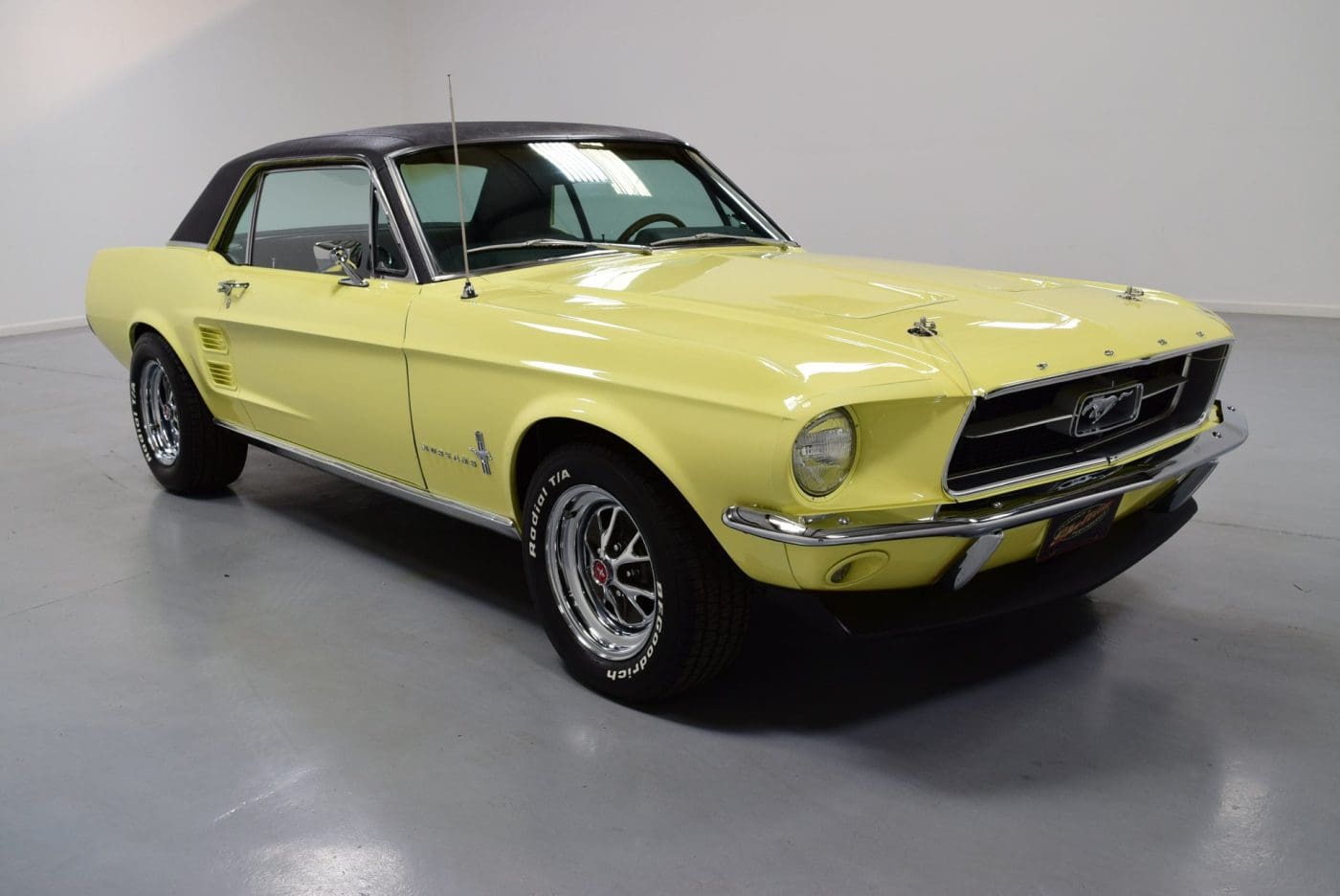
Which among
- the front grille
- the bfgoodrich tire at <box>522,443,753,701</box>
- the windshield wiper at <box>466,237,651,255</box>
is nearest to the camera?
the front grille

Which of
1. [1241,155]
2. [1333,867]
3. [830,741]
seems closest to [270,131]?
Result: [1241,155]

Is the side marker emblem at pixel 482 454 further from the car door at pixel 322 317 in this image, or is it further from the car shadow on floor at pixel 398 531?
the car shadow on floor at pixel 398 531

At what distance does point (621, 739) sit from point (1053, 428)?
3.81ft

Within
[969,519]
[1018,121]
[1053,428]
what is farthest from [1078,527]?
[1018,121]

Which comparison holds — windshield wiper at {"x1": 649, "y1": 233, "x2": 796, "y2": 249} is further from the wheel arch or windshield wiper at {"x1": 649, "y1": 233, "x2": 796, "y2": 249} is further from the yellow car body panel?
the wheel arch

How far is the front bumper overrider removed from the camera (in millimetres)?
2125

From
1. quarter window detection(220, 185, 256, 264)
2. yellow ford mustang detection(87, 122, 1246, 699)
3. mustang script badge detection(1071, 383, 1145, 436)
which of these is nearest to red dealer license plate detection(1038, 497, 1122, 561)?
yellow ford mustang detection(87, 122, 1246, 699)

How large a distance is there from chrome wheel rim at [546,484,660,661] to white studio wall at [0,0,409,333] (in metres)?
8.02

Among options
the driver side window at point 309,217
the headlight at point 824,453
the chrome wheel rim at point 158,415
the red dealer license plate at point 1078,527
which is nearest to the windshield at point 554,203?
the driver side window at point 309,217

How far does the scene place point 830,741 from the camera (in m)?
2.47

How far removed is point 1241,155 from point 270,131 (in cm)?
818

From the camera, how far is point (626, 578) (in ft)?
8.72

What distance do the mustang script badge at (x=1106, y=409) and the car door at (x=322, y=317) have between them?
1695mm

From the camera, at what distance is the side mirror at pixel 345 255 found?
3209 millimetres
